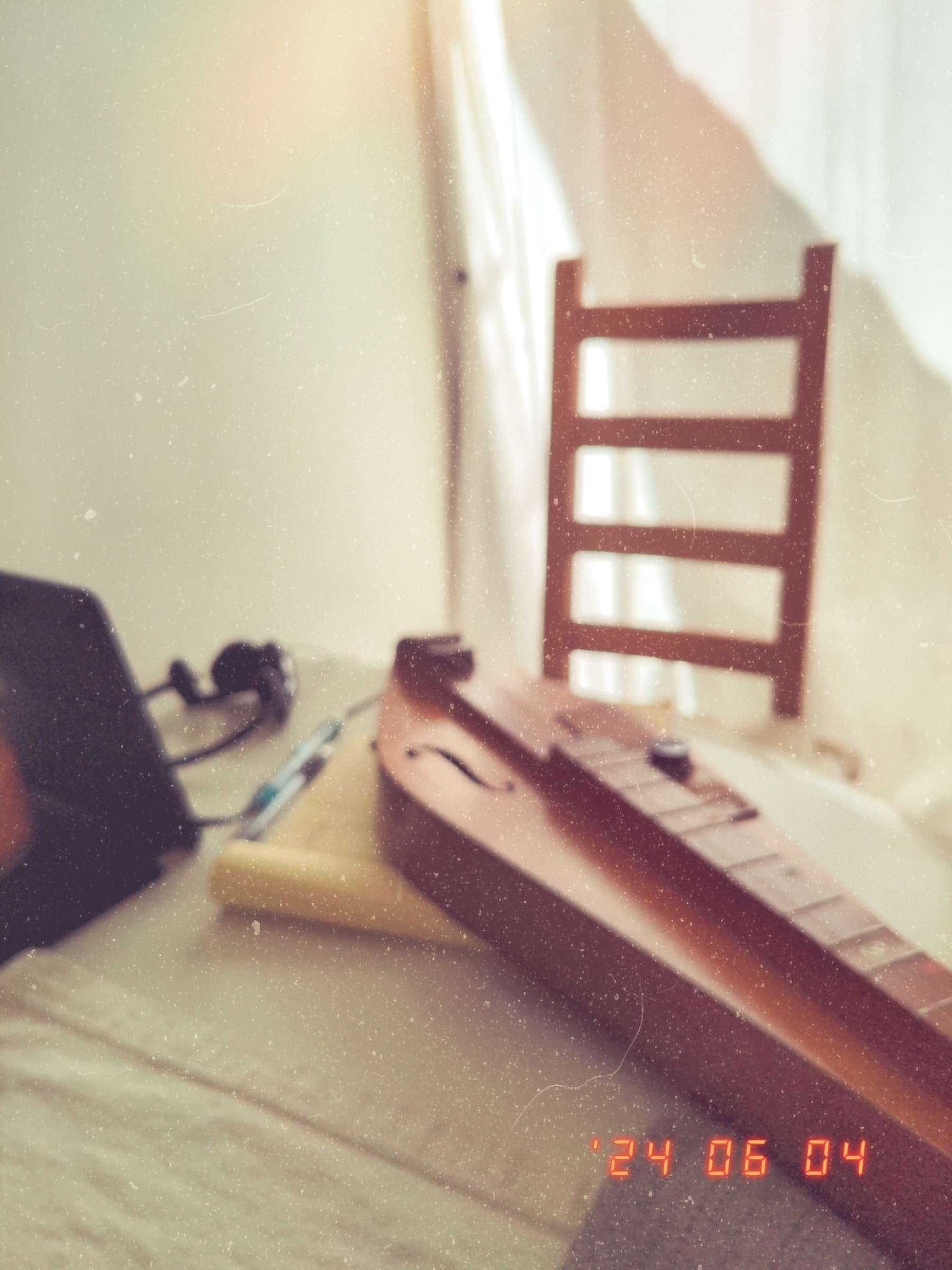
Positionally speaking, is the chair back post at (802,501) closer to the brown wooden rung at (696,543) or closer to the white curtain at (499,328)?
the brown wooden rung at (696,543)

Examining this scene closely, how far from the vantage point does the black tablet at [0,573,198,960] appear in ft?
1.27

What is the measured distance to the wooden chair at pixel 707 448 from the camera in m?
0.81

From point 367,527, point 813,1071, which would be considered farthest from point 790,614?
point 813,1071

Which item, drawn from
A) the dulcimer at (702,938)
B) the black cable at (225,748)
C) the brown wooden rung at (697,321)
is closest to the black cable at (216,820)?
the black cable at (225,748)

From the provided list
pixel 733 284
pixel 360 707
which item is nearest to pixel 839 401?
pixel 733 284

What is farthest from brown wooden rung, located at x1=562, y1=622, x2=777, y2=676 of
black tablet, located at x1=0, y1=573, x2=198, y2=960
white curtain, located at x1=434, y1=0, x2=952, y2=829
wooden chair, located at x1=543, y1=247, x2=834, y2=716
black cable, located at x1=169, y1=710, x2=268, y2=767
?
black tablet, located at x1=0, y1=573, x2=198, y2=960

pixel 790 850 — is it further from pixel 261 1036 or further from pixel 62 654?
pixel 62 654

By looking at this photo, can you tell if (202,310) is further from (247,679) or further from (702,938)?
(702,938)

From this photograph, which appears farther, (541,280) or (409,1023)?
(541,280)

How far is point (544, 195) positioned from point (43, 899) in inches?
44.0

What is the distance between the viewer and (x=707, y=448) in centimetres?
84

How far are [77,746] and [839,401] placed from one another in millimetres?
1004

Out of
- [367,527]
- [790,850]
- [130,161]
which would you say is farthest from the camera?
[367,527]

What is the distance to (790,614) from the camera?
2.78 ft
